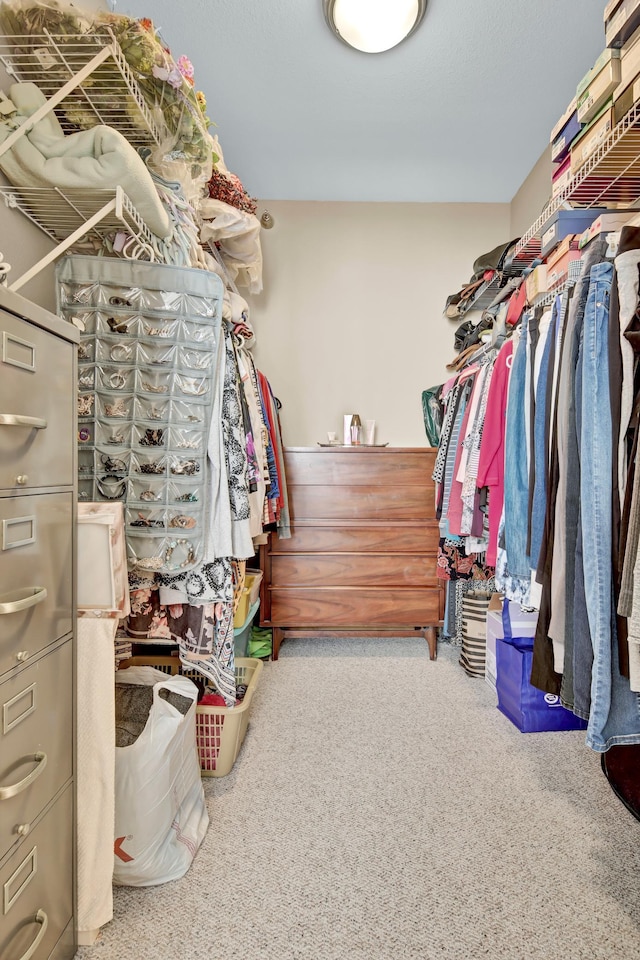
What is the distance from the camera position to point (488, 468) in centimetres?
173

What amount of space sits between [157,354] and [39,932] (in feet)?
4.18

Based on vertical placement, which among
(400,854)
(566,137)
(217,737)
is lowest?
(400,854)

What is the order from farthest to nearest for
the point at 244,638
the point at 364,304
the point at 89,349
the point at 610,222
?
the point at 364,304 → the point at 244,638 → the point at 610,222 → the point at 89,349

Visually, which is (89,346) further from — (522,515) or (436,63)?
(436,63)

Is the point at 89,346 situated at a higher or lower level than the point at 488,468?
higher

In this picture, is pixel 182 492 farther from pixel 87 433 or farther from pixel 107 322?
pixel 107 322

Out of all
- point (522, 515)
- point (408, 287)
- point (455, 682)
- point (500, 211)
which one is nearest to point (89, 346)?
point (522, 515)

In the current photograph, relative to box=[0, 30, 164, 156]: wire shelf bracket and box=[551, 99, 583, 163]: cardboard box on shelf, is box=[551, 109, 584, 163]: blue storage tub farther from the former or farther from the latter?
box=[0, 30, 164, 156]: wire shelf bracket

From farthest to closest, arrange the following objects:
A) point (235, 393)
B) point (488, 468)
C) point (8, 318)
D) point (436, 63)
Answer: point (436, 63), point (488, 468), point (235, 393), point (8, 318)

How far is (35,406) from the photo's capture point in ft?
2.65

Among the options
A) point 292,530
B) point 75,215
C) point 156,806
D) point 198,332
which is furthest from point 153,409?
point 292,530

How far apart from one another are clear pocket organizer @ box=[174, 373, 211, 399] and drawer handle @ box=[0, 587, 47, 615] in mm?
717

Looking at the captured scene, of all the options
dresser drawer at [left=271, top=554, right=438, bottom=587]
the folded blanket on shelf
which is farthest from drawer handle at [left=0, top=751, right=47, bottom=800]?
dresser drawer at [left=271, top=554, right=438, bottom=587]

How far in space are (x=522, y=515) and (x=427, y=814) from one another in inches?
36.2
